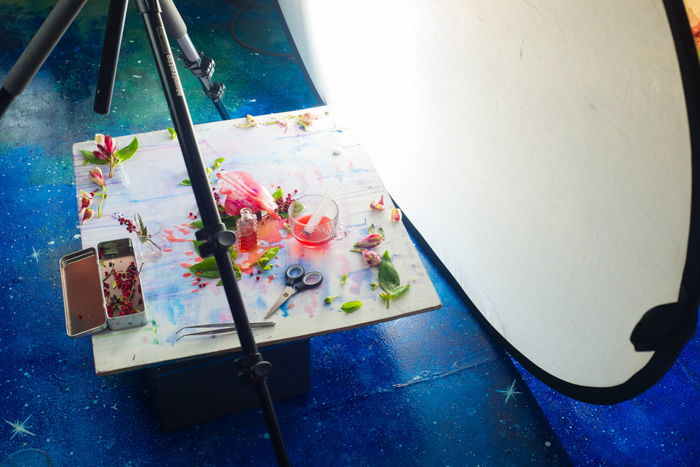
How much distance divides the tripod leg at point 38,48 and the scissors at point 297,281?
722 mm

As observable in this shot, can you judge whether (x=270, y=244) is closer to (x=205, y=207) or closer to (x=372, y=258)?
(x=372, y=258)

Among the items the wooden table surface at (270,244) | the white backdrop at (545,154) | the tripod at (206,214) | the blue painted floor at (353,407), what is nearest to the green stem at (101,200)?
the wooden table surface at (270,244)

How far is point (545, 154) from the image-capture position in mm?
1313

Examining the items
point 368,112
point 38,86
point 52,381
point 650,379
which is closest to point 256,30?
point 38,86

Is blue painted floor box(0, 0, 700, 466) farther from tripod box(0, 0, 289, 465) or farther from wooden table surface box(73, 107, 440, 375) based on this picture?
tripod box(0, 0, 289, 465)

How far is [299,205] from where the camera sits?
1.59m

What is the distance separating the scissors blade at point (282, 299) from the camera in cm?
138

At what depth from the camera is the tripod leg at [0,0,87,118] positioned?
0.84 meters

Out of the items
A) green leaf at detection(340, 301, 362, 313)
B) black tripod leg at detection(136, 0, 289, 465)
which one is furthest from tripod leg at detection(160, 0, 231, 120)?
green leaf at detection(340, 301, 362, 313)

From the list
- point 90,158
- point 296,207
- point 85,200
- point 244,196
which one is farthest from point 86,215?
point 296,207

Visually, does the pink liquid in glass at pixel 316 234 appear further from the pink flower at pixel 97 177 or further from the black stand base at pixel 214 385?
the pink flower at pixel 97 177

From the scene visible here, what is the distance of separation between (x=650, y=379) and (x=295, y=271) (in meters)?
0.82

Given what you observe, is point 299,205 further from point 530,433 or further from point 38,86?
point 38,86

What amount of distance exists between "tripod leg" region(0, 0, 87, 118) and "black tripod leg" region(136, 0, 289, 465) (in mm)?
188
